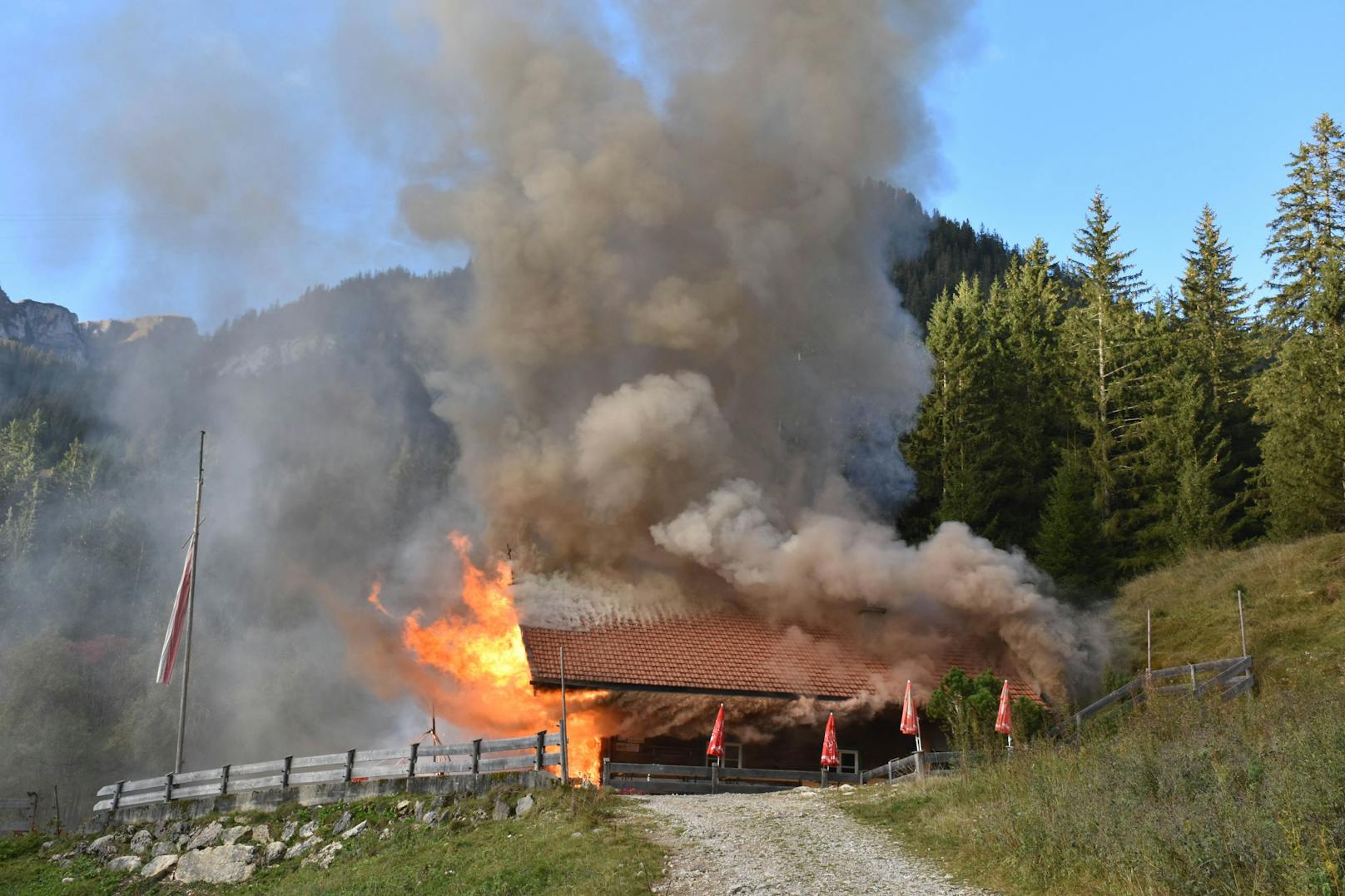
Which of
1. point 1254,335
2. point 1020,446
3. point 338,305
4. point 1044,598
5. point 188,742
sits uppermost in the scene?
point 338,305

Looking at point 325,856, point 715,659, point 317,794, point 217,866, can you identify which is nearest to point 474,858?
point 325,856

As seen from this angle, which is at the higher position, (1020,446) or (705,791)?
(1020,446)

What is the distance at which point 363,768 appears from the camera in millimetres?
21453

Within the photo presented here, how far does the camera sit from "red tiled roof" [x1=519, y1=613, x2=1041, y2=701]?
2522cm

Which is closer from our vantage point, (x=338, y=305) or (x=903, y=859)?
(x=903, y=859)

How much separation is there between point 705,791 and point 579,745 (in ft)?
11.7

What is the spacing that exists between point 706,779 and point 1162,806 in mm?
12917

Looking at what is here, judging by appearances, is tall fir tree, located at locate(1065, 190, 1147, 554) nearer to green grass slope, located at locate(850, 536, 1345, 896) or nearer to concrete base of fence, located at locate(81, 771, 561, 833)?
green grass slope, located at locate(850, 536, 1345, 896)

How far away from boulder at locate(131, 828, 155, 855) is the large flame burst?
689 centimetres

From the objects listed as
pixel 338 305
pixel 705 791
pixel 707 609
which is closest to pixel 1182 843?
pixel 705 791

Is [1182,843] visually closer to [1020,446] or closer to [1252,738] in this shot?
[1252,738]

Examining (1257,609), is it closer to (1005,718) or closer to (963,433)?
(1005,718)

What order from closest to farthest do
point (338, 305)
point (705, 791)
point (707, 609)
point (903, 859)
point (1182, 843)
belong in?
point (1182, 843), point (903, 859), point (705, 791), point (707, 609), point (338, 305)

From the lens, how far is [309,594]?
6850cm
